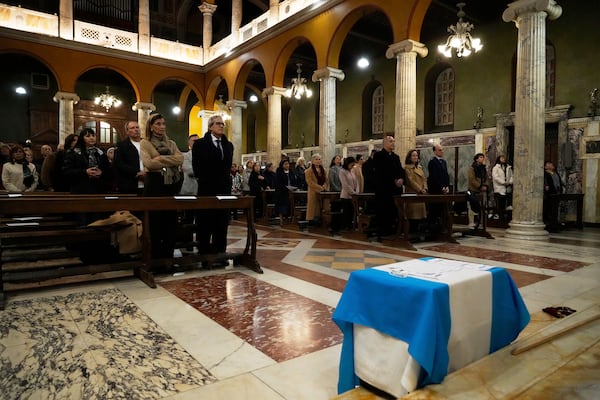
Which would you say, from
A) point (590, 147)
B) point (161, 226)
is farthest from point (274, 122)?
point (161, 226)

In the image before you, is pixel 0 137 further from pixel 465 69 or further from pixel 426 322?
pixel 426 322

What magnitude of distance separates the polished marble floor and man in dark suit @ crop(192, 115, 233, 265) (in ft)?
1.50

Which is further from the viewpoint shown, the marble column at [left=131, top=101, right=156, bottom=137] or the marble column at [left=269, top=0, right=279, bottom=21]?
the marble column at [left=131, top=101, right=156, bottom=137]

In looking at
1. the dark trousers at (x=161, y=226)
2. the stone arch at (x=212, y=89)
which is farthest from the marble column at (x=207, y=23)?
the dark trousers at (x=161, y=226)

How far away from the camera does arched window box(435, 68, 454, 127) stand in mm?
13320

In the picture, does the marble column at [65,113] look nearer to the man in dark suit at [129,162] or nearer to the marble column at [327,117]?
the marble column at [327,117]

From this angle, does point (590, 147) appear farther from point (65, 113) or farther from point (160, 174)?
point (65, 113)

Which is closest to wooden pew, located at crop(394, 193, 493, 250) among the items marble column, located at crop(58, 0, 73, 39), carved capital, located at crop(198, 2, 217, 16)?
carved capital, located at crop(198, 2, 217, 16)

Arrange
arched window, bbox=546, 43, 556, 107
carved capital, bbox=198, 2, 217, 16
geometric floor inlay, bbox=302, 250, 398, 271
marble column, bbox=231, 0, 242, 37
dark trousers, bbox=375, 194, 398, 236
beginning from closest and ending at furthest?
geometric floor inlay, bbox=302, 250, 398, 271 → dark trousers, bbox=375, 194, 398, 236 → arched window, bbox=546, 43, 556, 107 → marble column, bbox=231, 0, 242, 37 → carved capital, bbox=198, 2, 217, 16

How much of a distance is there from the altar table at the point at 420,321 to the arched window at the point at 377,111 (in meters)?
14.2

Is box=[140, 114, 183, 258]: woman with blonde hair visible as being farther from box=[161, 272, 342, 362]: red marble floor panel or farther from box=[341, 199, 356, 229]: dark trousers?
box=[341, 199, 356, 229]: dark trousers

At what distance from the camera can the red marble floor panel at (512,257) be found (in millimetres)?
4816

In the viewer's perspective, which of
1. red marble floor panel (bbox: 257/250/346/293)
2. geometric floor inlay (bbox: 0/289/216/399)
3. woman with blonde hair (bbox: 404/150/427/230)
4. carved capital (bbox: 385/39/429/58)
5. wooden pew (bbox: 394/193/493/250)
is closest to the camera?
geometric floor inlay (bbox: 0/289/216/399)

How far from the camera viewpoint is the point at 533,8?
7023mm
